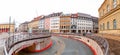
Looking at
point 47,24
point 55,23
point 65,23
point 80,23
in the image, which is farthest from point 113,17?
point 47,24

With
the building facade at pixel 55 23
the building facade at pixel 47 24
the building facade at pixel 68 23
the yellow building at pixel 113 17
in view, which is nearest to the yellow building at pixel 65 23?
the building facade at pixel 68 23

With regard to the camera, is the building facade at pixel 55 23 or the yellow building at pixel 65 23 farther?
the building facade at pixel 55 23

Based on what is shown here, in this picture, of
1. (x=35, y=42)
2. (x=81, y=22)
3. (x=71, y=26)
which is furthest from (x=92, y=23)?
(x=35, y=42)

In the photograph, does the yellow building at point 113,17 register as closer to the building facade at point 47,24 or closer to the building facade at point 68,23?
the building facade at point 68,23

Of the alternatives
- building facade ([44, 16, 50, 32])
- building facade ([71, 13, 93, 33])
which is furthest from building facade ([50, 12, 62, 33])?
building facade ([71, 13, 93, 33])

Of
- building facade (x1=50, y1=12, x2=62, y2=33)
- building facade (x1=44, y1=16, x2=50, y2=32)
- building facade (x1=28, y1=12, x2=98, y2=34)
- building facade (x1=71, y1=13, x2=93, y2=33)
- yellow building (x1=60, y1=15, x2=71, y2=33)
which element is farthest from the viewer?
building facade (x1=44, y1=16, x2=50, y2=32)

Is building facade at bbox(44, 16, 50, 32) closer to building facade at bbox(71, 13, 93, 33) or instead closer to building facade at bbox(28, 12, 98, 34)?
building facade at bbox(28, 12, 98, 34)

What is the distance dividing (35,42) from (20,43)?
28.1 feet

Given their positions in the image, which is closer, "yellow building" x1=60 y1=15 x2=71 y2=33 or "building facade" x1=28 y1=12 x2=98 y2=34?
"yellow building" x1=60 y1=15 x2=71 y2=33

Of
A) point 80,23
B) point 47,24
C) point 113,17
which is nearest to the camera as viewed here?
point 113,17

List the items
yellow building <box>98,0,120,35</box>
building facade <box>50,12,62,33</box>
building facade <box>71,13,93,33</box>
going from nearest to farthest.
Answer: yellow building <box>98,0,120,35</box> < building facade <box>71,13,93,33</box> < building facade <box>50,12,62,33</box>

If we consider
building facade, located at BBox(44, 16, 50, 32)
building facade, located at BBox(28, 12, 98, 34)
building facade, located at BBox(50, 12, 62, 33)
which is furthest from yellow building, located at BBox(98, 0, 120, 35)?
building facade, located at BBox(44, 16, 50, 32)

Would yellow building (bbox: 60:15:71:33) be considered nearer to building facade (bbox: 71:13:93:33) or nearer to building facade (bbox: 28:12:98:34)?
building facade (bbox: 28:12:98:34)

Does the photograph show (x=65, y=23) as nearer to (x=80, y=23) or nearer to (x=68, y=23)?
(x=68, y=23)
